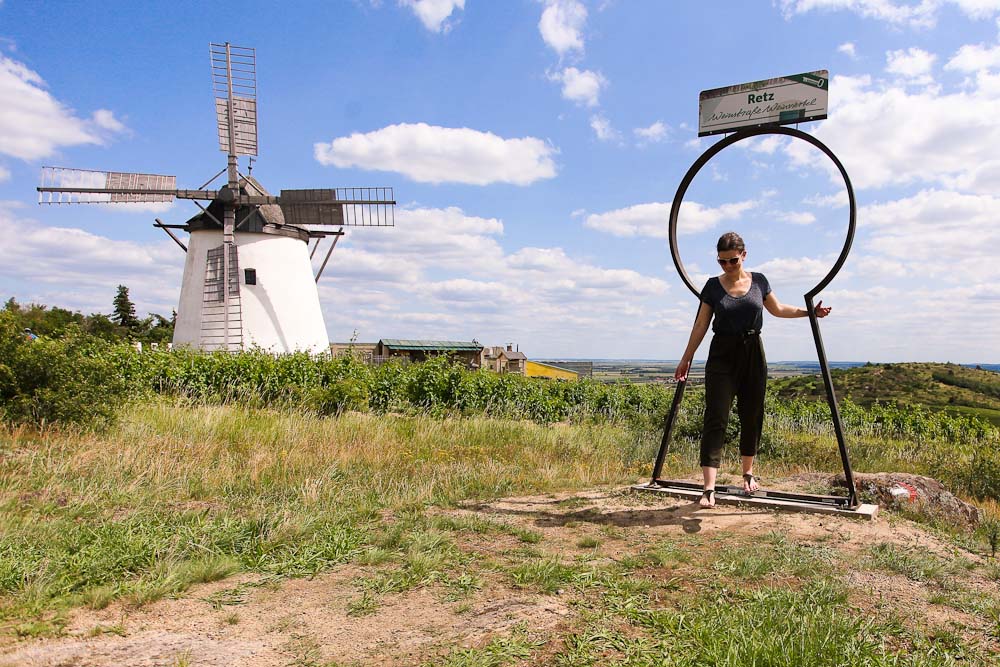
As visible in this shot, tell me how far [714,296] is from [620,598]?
2.70 m

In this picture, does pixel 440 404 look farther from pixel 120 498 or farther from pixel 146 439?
pixel 120 498

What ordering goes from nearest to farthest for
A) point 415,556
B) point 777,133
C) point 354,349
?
point 415,556
point 777,133
point 354,349

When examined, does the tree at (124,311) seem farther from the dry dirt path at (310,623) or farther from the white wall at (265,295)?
the dry dirt path at (310,623)

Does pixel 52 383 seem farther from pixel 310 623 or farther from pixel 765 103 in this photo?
pixel 765 103

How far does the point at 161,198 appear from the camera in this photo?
2206 centimetres

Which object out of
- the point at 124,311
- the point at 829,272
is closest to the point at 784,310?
the point at 829,272

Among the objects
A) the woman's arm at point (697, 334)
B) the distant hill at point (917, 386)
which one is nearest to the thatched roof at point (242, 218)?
the distant hill at point (917, 386)

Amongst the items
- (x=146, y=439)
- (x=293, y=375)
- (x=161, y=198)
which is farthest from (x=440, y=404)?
(x=161, y=198)

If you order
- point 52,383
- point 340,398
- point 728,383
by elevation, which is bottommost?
point 340,398

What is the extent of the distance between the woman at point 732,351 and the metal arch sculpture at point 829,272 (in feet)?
0.82

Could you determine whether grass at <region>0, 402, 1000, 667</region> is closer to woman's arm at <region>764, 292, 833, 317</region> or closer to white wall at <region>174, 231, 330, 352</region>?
woman's arm at <region>764, 292, 833, 317</region>

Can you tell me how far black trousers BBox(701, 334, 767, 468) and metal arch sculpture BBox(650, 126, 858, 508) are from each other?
1.59 feet

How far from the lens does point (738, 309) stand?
189 inches

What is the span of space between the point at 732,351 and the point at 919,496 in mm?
2134
